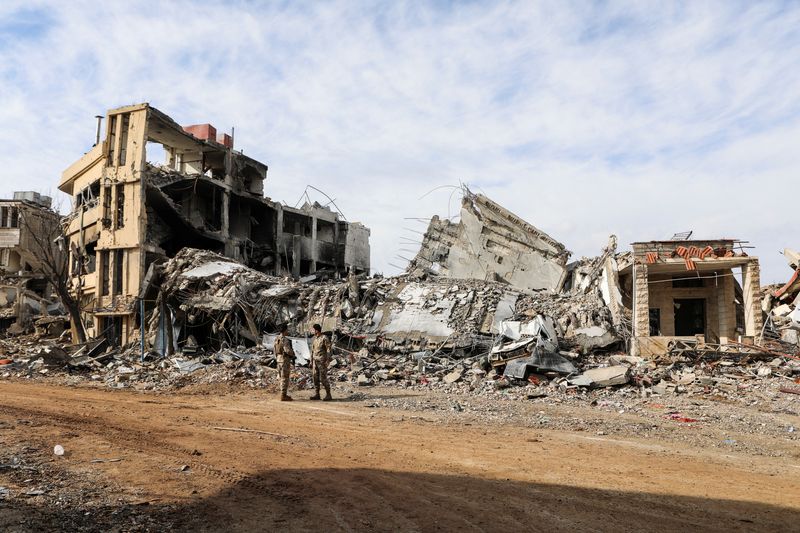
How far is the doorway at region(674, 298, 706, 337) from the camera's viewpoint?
22266 millimetres

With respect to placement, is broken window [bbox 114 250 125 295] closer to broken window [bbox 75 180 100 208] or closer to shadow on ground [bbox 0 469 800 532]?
broken window [bbox 75 180 100 208]

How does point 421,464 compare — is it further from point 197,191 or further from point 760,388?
point 197,191

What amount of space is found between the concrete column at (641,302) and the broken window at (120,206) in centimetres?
2014

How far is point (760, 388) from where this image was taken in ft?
42.9

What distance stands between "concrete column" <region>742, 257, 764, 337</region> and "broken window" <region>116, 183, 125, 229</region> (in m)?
23.8

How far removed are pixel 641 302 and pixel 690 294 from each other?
522 cm

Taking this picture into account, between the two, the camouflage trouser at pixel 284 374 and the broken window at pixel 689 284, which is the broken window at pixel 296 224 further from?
the camouflage trouser at pixel 284 374

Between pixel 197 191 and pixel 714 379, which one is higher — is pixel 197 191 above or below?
above

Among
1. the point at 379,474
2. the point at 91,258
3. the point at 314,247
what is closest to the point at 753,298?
the point at 379,474

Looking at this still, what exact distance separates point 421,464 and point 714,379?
10.6 metres

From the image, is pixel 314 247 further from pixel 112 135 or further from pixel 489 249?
pixel 112 135

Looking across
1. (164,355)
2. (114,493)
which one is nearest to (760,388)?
(114,493)

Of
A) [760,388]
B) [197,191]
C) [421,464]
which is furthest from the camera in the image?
[197,191]

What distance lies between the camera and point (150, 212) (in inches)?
967
